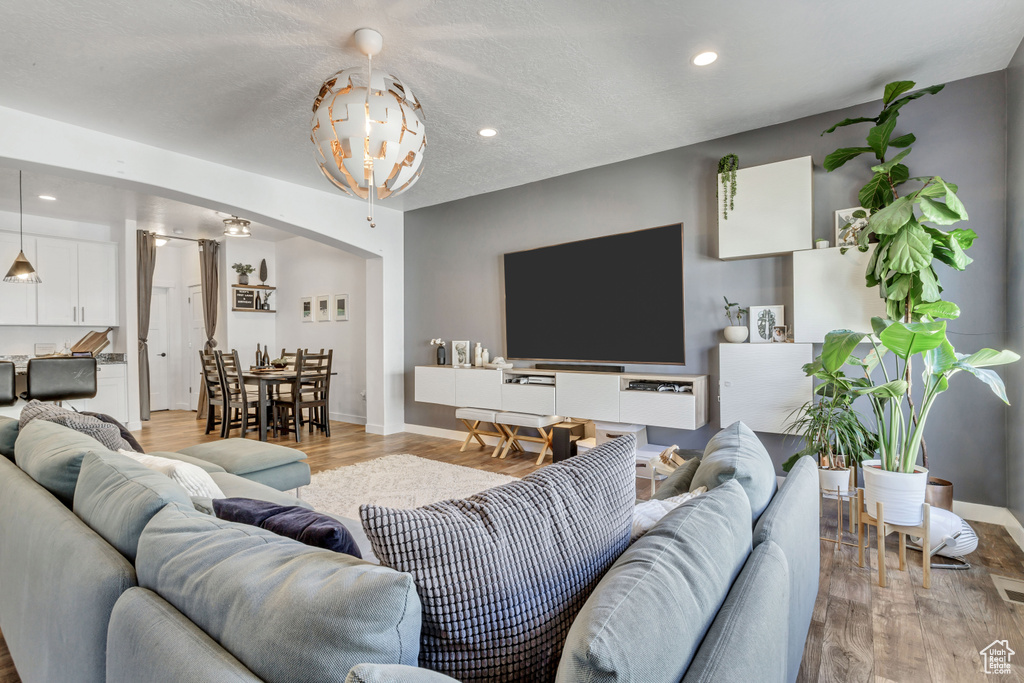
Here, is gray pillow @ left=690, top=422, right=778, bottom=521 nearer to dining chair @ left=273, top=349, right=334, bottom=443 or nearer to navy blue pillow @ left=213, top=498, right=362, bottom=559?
navy blue pillow @ left=213, top=498, right=362, bottom=559

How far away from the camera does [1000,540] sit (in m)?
2.80

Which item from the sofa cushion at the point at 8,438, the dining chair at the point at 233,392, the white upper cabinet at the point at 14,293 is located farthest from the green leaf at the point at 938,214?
the white upper cabinet at the point at 14,293

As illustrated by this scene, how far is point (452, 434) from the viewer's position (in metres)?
5.77

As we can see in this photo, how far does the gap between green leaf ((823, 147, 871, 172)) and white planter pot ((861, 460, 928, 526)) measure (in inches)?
76.8

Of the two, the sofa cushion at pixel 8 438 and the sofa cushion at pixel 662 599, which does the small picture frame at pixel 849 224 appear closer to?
the sofa cushion at pixel 662 599

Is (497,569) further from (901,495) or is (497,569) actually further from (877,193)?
(877,193)

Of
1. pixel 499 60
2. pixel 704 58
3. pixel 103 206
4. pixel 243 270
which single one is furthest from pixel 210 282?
pixel 704 58

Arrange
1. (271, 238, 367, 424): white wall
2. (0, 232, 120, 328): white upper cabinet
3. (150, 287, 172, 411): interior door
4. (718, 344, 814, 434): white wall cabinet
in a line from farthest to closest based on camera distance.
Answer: (150, 287, 172, 411): interior door
(271, 238, 367, 424): white wall
(0, 232, 120, 328): white upper cabinet
(718, 344, 814, 434): white wall cabinet

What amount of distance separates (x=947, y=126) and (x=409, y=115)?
3326 mm

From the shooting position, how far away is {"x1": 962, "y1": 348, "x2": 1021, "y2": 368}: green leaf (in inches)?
92.1

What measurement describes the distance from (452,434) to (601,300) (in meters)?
2.36

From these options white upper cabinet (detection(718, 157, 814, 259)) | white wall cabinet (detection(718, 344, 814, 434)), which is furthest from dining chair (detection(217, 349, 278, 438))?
white upper cabinet (detection(718, 157, 814, 259))

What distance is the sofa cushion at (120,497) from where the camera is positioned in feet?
3.56

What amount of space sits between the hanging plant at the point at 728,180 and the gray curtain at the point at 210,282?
23.5ft
